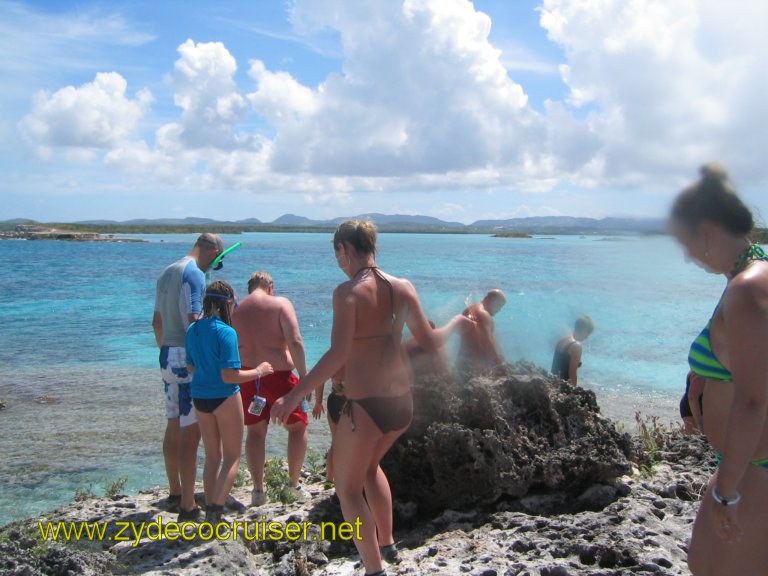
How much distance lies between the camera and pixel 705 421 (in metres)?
2.62

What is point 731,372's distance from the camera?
2287 mm

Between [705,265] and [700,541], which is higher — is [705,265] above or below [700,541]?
above

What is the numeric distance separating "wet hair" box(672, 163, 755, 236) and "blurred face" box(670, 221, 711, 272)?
0.02 metres

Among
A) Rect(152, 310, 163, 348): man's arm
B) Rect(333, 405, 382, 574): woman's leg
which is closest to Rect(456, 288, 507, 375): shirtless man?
Rect(333, 405, 382, 574): woman's leg

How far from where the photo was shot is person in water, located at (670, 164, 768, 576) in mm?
2219

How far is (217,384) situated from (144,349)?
12701 mm

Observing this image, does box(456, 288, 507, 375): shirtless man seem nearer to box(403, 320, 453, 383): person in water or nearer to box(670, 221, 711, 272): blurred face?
box(403, 320, 453, 383): person in water

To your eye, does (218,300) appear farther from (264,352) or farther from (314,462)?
(314,462)

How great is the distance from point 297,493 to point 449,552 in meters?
1.80

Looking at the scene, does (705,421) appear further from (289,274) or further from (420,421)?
(289,274)

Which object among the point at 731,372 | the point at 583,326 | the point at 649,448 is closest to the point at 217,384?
the point at 731,372

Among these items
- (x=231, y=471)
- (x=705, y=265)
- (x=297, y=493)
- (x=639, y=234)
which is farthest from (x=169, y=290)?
(x=705, y=265)

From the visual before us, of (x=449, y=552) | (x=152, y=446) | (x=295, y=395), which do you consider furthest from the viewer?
(x=152, y=446)

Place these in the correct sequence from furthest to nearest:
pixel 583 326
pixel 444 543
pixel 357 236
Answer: pixel 583 326
pixel 444 543
pixel 357 236
